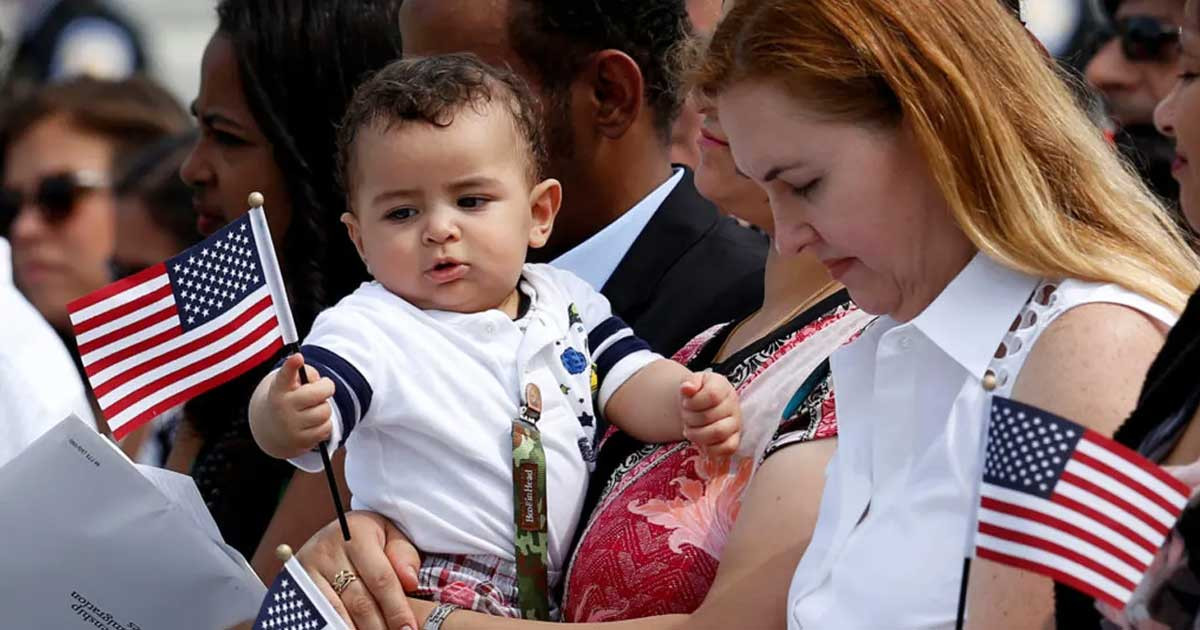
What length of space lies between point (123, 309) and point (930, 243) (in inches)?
53.0

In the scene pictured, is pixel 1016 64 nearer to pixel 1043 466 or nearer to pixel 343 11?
pixel 1043 466

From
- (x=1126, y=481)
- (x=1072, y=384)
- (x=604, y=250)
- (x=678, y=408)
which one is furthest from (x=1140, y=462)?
(x=604, y=250)

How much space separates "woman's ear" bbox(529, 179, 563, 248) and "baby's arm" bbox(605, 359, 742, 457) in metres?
0.34

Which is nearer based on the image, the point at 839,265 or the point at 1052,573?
the point at 1052,573

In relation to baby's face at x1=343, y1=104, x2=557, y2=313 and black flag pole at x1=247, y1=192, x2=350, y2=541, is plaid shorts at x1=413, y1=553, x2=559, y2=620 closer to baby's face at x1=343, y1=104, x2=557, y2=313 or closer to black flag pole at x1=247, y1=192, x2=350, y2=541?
black flag pole at x1=247, y1=192, x2=350, y2=541

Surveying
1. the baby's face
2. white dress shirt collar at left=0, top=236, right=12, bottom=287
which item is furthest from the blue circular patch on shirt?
white dress shirt collar at left=0, top=236, right=12, bottom=287

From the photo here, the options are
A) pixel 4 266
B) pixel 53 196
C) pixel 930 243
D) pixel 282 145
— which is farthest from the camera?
pixel 53 196

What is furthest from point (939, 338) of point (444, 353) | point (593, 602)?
point (444, 353)

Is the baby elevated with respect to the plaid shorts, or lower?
elevated

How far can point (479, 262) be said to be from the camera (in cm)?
364

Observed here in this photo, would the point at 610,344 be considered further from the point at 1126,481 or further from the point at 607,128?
the point at 1126,481

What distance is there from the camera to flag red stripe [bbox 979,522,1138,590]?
91.3 inches

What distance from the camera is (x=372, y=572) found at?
137 inches

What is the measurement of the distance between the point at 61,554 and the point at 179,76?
13030 mm
